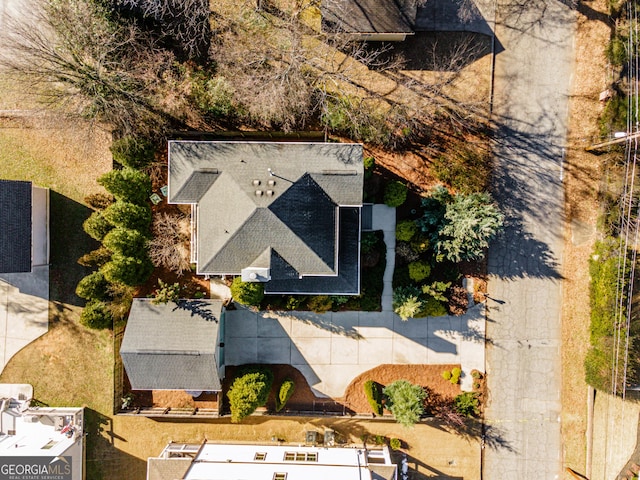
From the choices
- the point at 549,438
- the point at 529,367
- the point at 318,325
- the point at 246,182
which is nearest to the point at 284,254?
the point at 246,182

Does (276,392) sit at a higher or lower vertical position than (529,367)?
lower

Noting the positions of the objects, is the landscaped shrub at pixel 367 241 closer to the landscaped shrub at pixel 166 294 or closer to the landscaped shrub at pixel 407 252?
the landscaped shrub at pixel 407 252

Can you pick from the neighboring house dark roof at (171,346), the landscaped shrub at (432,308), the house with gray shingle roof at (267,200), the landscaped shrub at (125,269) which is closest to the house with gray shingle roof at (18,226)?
the landscaped shrub at (125,269)

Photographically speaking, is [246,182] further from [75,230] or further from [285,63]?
[75,230]

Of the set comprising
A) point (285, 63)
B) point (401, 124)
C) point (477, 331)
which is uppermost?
point (285, 63)

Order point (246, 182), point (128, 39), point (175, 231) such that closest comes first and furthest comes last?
point (246, 182) < point (128, 39) < point (175, 231)

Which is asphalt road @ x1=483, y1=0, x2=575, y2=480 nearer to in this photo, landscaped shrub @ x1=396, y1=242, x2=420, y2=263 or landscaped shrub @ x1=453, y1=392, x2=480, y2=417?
landscaped shrub @ x1=453, y1=392, x2=480, y2=417
